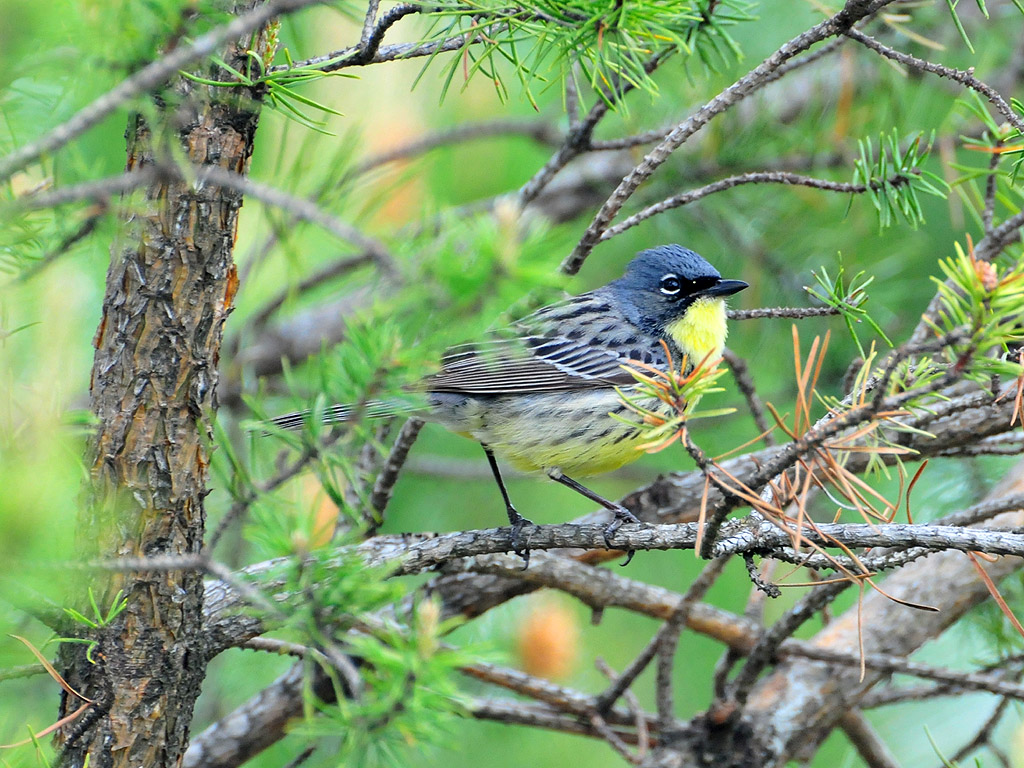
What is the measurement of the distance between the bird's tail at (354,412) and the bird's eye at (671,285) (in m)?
1.49

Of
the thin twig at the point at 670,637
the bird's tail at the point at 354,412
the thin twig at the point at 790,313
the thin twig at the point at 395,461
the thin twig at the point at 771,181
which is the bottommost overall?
the thin twig at the point at 670,637

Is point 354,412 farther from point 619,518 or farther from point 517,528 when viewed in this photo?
point 619,518

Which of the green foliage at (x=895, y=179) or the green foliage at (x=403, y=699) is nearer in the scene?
the green foliage at (x=403, y=699)

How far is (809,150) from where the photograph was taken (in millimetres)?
3516

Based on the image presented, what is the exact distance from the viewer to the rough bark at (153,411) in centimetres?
163

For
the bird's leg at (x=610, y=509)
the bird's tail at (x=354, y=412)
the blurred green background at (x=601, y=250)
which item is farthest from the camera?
the bird's leg at (x=610, y=509)

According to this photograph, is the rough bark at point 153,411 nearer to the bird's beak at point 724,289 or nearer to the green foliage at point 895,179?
the green foliage at point 895,179

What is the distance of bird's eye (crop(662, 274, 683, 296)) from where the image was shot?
3.45 m

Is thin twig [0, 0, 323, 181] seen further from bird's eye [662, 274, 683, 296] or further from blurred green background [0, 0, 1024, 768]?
bird's eye [662, 274, 683, 296]

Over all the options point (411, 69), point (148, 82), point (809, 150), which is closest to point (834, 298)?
point (148, 82)

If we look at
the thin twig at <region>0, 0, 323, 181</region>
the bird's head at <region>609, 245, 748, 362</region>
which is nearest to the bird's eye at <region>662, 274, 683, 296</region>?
the bird's head at <region>609, 245, 748, 362</region>

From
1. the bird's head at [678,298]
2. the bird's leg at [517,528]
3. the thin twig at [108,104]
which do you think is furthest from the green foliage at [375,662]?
the bird's head at [678,298]

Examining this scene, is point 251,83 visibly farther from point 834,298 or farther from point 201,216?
point 834,298

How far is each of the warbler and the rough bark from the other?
116 cm
